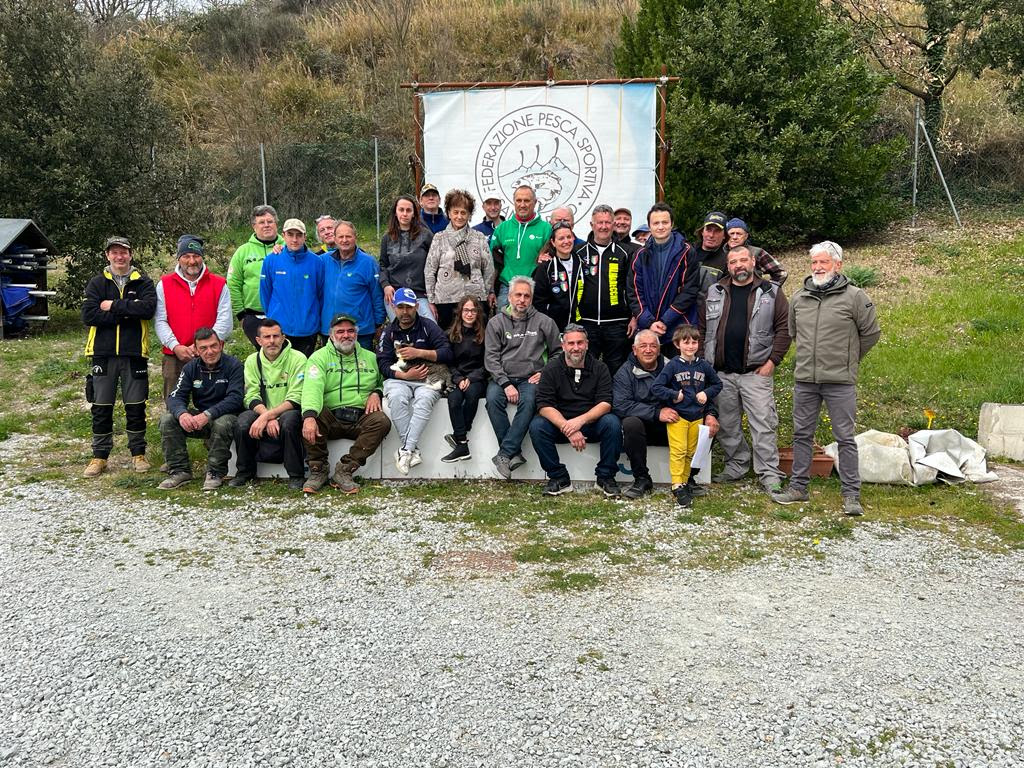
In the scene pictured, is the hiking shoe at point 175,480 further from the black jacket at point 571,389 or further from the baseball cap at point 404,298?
the black jacket at point 571,389

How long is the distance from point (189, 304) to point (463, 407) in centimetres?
249

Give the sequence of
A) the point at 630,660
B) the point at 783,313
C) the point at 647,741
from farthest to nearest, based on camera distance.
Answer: the point at 783,313 < the point at 630,660 < the point at 647,741

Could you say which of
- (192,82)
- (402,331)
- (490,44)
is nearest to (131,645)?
(402,331)

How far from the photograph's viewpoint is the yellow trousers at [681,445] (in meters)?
6.46

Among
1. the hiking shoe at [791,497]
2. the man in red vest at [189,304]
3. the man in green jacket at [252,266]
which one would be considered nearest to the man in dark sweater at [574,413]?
the hiking shoe at [791,497]

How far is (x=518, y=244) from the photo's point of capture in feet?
25.0

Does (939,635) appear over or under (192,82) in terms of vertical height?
under

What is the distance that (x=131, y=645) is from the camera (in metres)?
4.24

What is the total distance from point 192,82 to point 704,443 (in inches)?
923

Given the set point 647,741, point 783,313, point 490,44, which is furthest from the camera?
point 490,44

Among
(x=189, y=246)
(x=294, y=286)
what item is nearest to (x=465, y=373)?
(x=294, y=286)

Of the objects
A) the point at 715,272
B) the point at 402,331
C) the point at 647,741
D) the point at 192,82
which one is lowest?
the point at 647,741

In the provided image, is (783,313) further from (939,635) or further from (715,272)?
(939,635)

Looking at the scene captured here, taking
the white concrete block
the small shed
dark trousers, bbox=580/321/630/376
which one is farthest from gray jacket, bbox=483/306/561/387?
the small shed
